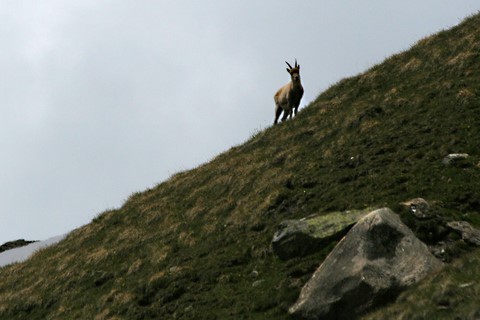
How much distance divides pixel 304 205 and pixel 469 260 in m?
8.95

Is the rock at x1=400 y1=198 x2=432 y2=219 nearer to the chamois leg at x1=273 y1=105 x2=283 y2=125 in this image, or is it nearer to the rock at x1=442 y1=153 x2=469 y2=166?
the rock at x1=442 y1=153 x2=469 y2=166

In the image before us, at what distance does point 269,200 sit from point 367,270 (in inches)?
388

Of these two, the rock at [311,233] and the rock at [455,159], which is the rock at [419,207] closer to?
the rock at [311,233]

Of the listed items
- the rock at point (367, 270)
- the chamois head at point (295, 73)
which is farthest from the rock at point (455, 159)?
the chamois head at point (295, 73)

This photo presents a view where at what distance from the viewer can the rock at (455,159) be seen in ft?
64.1

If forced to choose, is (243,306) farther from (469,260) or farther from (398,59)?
(398,59)

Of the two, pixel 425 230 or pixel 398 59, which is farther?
pixel 398 59

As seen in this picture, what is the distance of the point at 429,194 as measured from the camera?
18.2 metres

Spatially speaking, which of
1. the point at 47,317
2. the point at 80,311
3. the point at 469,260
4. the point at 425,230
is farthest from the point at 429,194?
the point at 47,317

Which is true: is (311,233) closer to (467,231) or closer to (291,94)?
(467,231)

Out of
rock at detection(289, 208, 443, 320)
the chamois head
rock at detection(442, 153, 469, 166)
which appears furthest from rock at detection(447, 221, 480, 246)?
the chamois head

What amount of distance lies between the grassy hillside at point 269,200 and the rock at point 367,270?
126cm

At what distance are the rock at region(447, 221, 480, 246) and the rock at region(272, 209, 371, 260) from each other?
2806 mm

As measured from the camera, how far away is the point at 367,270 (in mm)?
14031
